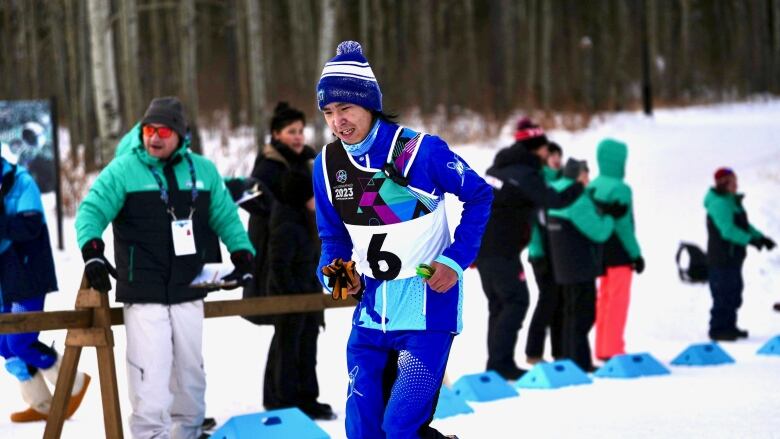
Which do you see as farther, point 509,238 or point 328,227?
point 509,238

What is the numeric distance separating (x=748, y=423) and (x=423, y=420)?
2.89 meters

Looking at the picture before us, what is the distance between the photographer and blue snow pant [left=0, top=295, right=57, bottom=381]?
21.4 feet

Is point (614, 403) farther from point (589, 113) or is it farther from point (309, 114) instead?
point (309, 114)

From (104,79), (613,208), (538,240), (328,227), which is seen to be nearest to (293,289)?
(328,227)

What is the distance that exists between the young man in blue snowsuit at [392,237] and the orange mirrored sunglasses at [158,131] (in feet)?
5.33

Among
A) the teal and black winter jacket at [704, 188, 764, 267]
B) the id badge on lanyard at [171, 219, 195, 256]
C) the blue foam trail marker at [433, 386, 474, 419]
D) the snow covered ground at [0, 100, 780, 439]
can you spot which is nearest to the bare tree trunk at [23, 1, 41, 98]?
the snow covered ground at [0, 100, 780, 439]

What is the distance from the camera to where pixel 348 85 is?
4242 millimetres

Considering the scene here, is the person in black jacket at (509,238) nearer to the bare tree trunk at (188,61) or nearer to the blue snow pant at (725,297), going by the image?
the blue snow pant at (725,297)

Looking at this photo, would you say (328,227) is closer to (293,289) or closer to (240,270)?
(240,270)

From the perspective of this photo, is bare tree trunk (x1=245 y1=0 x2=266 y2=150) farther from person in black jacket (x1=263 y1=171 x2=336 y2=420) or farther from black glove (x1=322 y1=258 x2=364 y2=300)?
black glove (x1=322 y1=258 x2=364 y2=300)

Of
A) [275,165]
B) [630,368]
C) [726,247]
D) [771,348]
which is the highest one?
[275,165]

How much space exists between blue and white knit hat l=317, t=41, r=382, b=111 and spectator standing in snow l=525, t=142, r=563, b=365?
5.18m

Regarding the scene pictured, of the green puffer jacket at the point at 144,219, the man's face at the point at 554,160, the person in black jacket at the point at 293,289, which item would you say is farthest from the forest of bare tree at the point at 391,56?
the green puffer jacket at the point at 144,219

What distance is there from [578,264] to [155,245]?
13.9 ft
